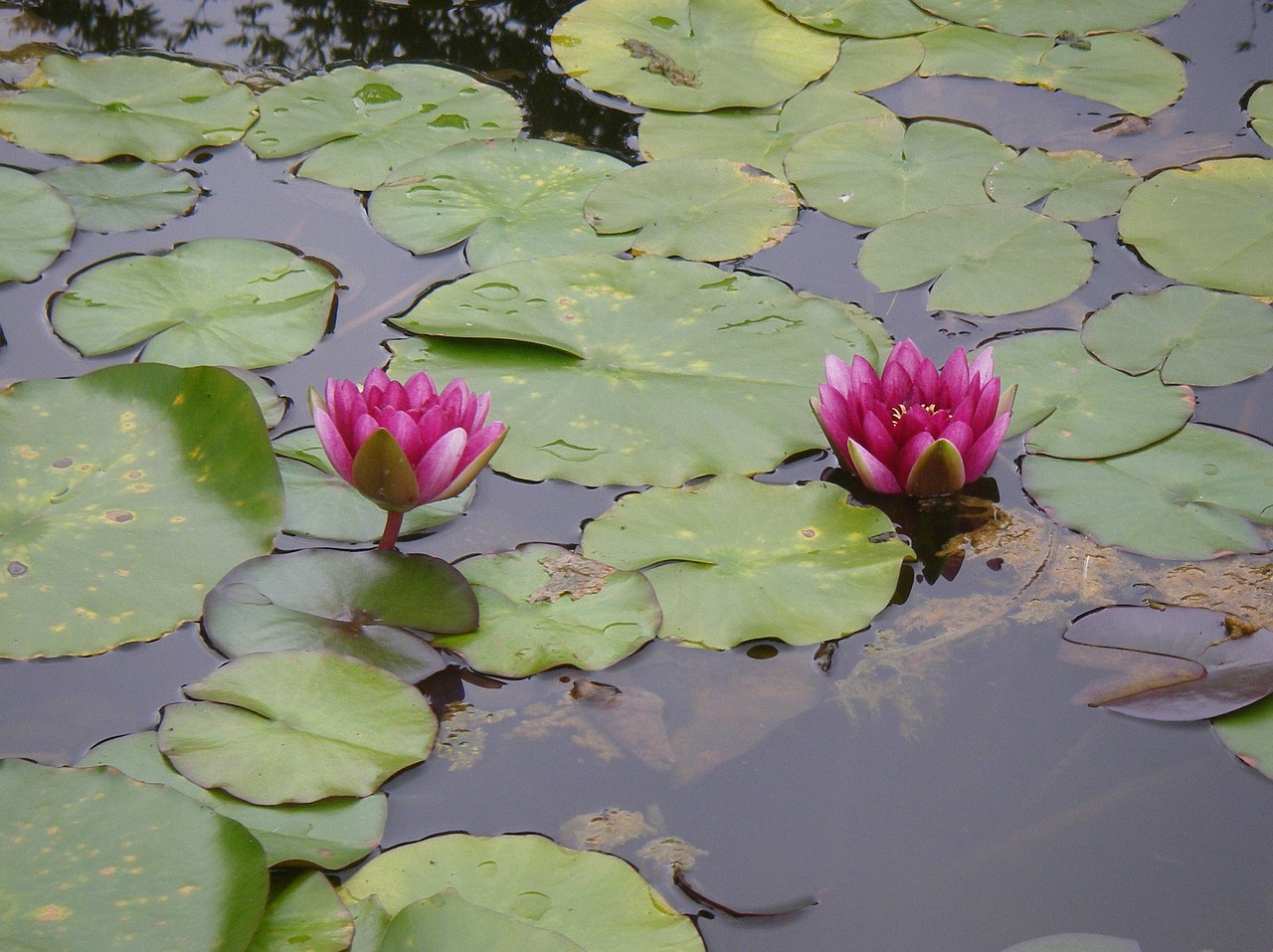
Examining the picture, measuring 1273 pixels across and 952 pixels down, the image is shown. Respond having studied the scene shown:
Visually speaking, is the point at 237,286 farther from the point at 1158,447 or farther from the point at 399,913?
the point at 1158,447

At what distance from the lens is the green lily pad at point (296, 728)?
1.55 m

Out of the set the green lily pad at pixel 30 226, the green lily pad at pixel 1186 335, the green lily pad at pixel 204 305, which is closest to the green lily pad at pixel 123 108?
the green lily pad at pixel 30 226

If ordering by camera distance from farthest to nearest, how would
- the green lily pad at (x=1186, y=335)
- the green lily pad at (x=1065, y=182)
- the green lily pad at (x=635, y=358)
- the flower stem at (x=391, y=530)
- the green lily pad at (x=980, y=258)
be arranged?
the green lily pad at (x=1065, y=182), the green lily pad at (x=980, y=258), the green lily pad at (x=1186, y=335), the green lily pad at (x=635, y=358), the flower stem at (x=391, y=530)

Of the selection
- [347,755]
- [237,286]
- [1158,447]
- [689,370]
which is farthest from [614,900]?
[237,286]

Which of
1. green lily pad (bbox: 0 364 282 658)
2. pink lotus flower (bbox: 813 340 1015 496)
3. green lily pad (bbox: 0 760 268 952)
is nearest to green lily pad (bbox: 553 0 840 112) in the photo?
pink lotus flower (bbox: 813 340 1015 496)

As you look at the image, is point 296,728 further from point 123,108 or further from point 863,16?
point 863,16

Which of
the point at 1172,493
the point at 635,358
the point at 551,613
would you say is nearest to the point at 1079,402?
the point at 1172,493

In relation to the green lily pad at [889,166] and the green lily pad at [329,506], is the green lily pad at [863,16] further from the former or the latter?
the green lily pad at [329,506]

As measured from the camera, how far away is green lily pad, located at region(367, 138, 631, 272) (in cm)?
269

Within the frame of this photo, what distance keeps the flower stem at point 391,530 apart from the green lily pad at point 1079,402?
126 centimetres

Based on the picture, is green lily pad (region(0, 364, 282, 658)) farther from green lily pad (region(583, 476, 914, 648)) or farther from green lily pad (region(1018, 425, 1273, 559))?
green lily pad (region(1018, 425, 1273, 559))

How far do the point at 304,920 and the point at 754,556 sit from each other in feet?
3.15

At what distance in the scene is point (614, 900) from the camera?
1452 mm

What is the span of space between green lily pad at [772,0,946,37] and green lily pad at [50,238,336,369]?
74.7 inches
